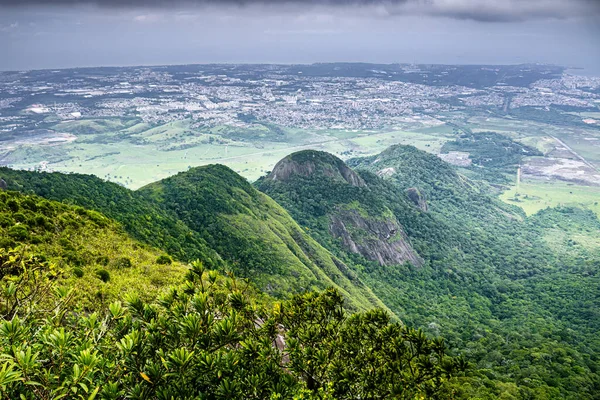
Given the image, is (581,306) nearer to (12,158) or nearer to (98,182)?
(98,182)

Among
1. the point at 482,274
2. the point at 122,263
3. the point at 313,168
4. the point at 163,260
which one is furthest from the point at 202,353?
the point at 482,274

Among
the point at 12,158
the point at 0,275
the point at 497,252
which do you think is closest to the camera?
the point at 0,275

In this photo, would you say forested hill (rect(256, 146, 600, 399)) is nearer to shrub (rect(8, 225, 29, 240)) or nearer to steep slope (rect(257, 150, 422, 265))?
steep slope (rect(257, 150, 422, 265))

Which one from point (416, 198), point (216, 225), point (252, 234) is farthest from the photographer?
point (416, 198)

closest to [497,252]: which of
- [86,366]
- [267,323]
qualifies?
[267,323]

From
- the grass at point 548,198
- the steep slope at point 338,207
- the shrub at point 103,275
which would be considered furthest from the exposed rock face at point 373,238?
the grass at point 548,198

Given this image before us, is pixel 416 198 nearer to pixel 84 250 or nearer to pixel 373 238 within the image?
pixel 373 238

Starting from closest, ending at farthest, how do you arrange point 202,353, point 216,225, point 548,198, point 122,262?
point 202,353 → point 122,262 → point 216,225 → point 548,198
